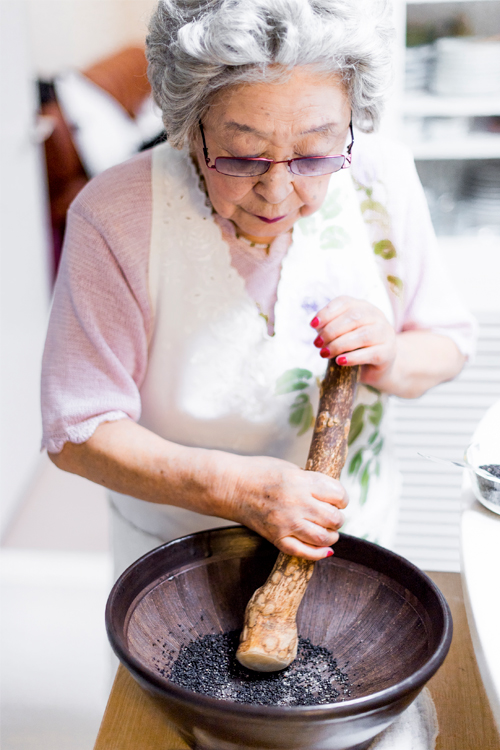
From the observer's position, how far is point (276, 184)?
3.05 ft

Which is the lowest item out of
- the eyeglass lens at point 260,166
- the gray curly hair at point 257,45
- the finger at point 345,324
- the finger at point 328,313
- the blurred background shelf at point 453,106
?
the blurred background shelf at point 453,106

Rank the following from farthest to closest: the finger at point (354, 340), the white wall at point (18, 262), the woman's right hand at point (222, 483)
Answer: the white wall at point (18, 262), the finger at point (354, 340), the woman's right hand at point (222, 483)

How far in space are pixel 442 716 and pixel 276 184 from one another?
0.67m

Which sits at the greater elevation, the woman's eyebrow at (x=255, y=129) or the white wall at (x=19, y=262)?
the woman's eyebrow at (x=255, y=129)

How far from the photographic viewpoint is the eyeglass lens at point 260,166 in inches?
36.3

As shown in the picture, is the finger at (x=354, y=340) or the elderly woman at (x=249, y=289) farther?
the finger at (x=354, y=340)

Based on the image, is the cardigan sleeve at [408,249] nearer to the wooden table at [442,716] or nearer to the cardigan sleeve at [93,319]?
the cardigan sleeve at [93,319]

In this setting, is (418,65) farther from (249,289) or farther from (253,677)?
(253,677)

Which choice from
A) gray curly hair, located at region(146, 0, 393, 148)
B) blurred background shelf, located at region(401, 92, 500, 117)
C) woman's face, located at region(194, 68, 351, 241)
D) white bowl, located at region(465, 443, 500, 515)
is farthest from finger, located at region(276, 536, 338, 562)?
blurred background shelf, located at region(401, 92, 500, 117)

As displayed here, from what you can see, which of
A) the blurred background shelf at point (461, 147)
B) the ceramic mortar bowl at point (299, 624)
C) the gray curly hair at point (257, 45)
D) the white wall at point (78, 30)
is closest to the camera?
the ceramic mortar bowl at point (299, 624)

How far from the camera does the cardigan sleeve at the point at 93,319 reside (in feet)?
3.46

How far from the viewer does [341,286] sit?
1.17m

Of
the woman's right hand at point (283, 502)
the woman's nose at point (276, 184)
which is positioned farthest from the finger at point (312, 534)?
the woman's nose at point (276, 184)

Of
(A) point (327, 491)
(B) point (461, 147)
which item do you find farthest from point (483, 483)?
(B) point (461, 147)
